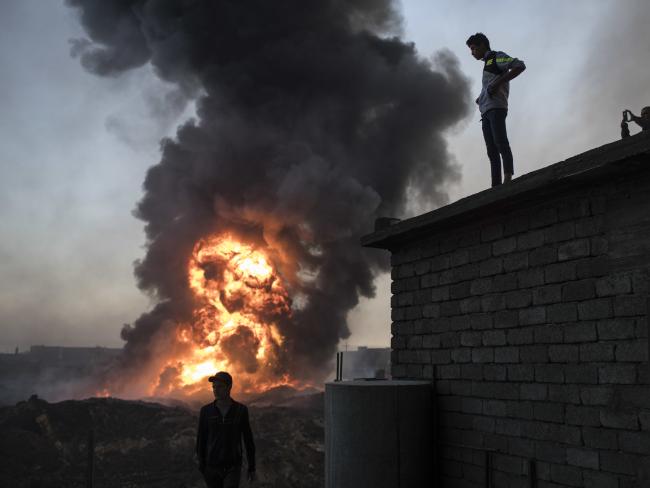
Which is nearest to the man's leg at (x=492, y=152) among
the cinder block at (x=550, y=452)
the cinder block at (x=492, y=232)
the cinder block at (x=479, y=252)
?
the cinder block at (x=492, y=232)

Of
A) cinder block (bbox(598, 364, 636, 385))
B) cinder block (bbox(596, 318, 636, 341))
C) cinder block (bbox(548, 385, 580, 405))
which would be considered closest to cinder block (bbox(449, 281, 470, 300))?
cinder block (bbox(548, 385, 580, 405))

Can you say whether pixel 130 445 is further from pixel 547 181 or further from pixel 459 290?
pixel 547 181

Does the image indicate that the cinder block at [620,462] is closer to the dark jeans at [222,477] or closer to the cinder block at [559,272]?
the cinder block at [559,272]

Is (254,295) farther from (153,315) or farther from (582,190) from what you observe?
(582,190)

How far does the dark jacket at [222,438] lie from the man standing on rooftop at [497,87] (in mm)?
4489

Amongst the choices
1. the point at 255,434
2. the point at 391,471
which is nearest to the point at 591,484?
the point at 391,471

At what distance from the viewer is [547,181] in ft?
20.6

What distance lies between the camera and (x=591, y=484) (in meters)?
5.77

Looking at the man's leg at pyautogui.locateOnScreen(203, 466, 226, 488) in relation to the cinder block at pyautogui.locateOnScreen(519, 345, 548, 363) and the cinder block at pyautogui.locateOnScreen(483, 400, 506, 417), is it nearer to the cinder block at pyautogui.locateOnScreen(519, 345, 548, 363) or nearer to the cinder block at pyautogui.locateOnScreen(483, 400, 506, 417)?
the cinder block at pyautogui.locateOnScreen(483, 400, 506, 417)

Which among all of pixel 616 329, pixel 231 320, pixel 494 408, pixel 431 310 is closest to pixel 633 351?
pixel 616 329

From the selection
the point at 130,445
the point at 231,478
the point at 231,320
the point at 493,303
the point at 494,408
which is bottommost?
the point at 130,445

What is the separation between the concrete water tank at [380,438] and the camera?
7395mm

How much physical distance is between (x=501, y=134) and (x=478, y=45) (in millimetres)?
1257

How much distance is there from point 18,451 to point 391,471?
1874cm
